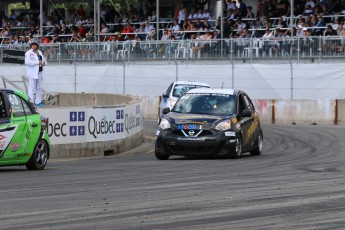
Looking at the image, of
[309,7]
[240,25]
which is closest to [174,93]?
[240,25]

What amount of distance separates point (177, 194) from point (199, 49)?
2765 cm

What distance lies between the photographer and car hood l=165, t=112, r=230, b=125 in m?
21.1

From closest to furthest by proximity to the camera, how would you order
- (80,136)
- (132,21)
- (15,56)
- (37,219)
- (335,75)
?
→ (37,219)
(80,136)
(335,75)
(15,56)
(132,21)

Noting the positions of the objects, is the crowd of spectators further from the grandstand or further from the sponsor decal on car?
the sponsor decal on car

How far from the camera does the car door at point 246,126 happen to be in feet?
72.5

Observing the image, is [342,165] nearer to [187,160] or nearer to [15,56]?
[187,160]

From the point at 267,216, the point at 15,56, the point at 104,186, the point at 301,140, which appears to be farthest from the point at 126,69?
the point at 267,216

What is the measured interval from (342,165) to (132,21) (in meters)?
28.5

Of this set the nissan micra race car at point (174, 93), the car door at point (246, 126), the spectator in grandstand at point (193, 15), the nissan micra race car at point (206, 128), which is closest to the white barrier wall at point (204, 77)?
the spectator in grandstand at point (193, 15)

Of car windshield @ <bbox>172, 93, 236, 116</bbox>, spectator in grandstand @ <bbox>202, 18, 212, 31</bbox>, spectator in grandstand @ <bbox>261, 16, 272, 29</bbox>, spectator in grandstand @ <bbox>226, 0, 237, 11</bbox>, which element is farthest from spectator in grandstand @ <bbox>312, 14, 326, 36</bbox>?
car windshield @ <bbox>172, 93, 236, 116</bbox>

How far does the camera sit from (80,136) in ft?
75.9

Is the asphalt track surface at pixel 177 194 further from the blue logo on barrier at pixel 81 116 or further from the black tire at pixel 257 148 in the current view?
the blue logo on barrier at pixel 81 116

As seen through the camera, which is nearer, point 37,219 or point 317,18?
point 37,219

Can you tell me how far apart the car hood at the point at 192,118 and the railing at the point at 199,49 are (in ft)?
53.1
